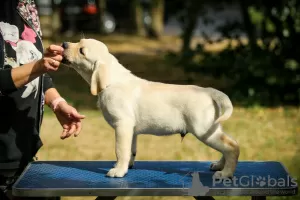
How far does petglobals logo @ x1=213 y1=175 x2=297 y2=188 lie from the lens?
11.4 ft

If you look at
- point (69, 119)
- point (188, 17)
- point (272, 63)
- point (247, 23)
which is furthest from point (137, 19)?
point (69, 119)

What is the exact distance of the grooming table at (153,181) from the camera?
337 cm

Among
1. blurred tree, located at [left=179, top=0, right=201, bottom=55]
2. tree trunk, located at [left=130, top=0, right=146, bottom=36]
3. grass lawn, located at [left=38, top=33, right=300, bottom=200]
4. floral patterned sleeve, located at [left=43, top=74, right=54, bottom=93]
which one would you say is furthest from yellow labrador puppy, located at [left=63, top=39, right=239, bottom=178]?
tree trunk, located at [left=130, top=0, right=146, bottom=36]

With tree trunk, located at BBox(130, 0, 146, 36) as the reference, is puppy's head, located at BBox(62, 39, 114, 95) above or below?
above

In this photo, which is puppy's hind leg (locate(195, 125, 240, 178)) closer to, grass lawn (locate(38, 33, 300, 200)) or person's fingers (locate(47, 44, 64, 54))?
person's fingers (locate(47, 44, 64, 54))

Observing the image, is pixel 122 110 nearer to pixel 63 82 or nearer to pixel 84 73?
pixel 84 73

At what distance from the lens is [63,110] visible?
13.4 feet

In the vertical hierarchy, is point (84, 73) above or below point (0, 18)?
below

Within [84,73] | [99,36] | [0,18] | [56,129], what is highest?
[0,18]

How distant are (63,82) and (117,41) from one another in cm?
1037

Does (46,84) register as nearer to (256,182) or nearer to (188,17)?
(256,182)

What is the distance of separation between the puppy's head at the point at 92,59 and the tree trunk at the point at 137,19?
25521mm

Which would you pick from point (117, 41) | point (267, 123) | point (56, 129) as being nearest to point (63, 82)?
point (56, 129)

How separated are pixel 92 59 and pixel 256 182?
1.11m
